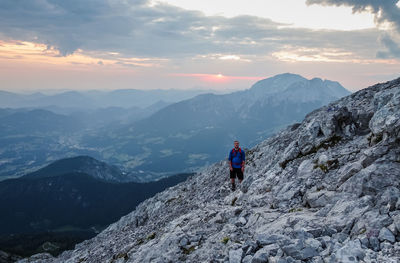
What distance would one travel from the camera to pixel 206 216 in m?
23.8

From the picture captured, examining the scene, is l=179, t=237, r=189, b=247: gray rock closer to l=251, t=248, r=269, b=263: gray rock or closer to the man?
l=251, t=248, r=269, b=263: gray rock

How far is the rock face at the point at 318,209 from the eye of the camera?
11.9 metres

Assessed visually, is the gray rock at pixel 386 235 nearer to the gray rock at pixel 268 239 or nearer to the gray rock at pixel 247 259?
the gray rock at pixel 268 239

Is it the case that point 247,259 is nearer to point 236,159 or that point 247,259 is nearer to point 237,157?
point 237,157

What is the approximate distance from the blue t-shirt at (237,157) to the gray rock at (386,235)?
1875 cm

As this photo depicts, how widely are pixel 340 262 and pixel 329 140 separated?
1773 cm

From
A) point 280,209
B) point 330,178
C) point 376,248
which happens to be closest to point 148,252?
point 280,209

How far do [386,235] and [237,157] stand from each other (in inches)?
764

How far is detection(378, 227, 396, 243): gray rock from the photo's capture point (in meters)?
10.9

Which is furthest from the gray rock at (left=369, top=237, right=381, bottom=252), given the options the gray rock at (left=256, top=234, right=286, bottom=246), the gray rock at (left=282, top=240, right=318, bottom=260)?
the gray rock at (left=256, top=234, right=286, bottom=246)

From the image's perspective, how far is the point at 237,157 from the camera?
98.8ft

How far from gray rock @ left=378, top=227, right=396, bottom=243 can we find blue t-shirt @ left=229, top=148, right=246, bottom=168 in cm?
1875

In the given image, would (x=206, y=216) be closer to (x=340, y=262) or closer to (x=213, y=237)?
(x=213, y=237)

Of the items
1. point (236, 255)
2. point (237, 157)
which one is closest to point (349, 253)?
point (236, 255)
